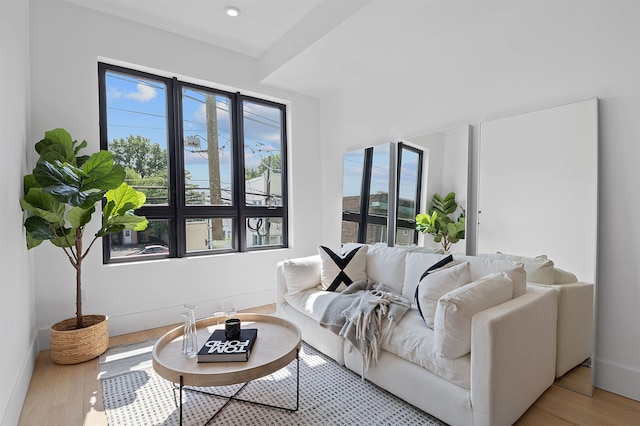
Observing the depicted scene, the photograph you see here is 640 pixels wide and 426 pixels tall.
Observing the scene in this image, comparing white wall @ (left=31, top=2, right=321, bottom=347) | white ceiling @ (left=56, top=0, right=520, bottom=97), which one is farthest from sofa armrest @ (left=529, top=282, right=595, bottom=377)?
white wall @ (left=31, top=2, right=321, bottom=347)

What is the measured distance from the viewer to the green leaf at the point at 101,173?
2547mm

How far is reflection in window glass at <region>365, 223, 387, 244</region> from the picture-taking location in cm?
360

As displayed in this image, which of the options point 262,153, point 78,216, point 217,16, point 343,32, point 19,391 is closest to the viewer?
point 19,391

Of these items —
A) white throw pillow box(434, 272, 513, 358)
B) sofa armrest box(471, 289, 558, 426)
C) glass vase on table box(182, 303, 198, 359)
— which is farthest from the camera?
glass vase on table box(182, 303, 198, 359)

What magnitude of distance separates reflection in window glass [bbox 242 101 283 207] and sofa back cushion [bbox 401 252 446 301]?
84.1 inches

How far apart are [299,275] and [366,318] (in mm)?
921

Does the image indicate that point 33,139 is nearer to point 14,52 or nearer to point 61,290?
point 14,52

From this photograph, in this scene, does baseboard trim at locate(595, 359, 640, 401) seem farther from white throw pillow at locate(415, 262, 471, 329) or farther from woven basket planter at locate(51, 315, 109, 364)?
woven basket planter at locate(51, 315, 109, 364)

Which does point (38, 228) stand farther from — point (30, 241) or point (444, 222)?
point (444, 222)

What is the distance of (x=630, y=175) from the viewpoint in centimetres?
210

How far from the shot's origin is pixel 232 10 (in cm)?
304

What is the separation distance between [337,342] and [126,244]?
7.55ft

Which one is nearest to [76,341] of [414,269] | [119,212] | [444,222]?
[119,212]

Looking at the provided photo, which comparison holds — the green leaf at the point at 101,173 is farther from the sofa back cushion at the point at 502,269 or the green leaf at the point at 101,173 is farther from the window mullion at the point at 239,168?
the sofa back cushion at the point at 502,269
